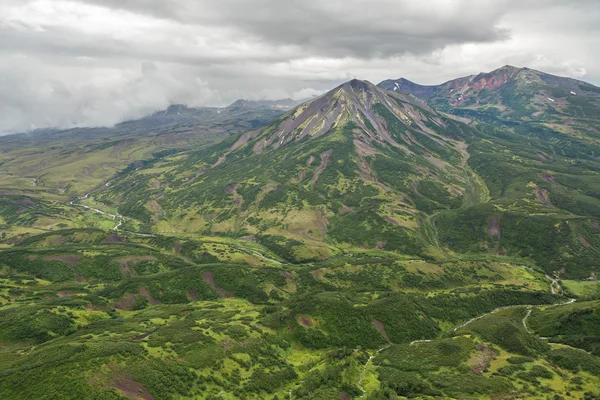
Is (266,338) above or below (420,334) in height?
above

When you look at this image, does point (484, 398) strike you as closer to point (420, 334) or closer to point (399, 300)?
point (420, 334)

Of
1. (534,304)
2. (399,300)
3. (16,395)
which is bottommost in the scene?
(534,304)

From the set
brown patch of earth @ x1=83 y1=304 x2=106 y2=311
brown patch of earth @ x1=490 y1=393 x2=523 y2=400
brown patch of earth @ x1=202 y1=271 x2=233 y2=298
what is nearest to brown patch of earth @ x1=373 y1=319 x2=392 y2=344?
brown patch of earth @ x1=490 y1=393 x2=523 y2=400

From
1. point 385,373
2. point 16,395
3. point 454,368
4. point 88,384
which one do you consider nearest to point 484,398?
point 454,368

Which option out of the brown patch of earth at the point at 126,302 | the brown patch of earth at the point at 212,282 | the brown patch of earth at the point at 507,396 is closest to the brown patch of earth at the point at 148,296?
the brown patch of earth at the point at 126,302

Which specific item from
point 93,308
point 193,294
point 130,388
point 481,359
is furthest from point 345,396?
point 193,294

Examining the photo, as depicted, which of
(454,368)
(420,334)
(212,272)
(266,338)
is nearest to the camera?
(454,368)
